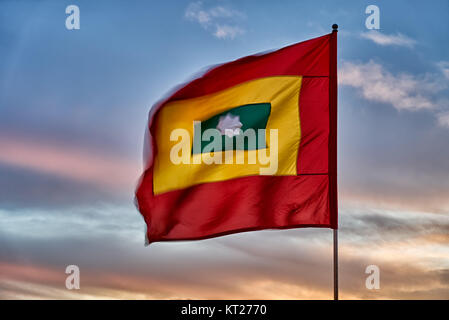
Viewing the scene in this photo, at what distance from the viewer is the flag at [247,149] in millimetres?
14875

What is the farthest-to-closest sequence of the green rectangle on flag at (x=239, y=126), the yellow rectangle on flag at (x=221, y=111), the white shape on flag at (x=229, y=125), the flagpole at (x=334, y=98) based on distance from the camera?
the white shape on flag at (x=229, y=125) < the green rectangle on flag at (x=239, y=126) < the yellow rectangle on flag at (x=221, y=111) < the flagpole at (x=334, y=98)

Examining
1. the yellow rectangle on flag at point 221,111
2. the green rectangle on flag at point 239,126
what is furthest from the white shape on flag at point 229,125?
the yellow rectangle on flag at point 221,111

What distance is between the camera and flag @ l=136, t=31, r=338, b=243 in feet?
48.8

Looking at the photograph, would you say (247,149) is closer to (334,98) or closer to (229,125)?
(229,125)

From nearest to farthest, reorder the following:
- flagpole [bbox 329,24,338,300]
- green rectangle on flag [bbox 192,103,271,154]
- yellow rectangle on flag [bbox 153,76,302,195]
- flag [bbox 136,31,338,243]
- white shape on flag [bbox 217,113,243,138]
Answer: flagpole [bbox 329,24,338,300] < flag [bbox 136,31,338,243] < yellow rectangle on flag [bbox 153,76,302,195] < green rectangle on flag [bbox 192,103,271,154] < white shape on flag [bbox 217,113,243,138]

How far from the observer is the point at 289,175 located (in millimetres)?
14906

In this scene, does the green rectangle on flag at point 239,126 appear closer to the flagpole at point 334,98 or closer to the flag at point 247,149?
the flag at point 247,149

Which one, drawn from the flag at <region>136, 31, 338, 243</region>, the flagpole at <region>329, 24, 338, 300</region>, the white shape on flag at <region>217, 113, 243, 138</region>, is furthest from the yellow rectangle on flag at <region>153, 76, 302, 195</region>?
the flagpole at <region>329, 24, 338, 300</region>

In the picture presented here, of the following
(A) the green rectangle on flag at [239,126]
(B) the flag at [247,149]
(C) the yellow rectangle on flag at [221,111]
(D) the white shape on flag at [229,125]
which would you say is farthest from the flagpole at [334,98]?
(D) the white shape on flag at [229,125]

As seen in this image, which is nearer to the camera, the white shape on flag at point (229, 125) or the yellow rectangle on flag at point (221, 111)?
the yellow rectangle on flag at point (221, 111)

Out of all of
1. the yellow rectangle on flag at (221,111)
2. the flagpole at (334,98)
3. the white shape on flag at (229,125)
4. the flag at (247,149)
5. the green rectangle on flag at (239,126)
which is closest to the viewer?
the flagpole at (334,98)

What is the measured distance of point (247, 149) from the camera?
15266mm

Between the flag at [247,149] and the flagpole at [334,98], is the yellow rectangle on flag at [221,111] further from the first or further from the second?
the flagpole at [334,98]

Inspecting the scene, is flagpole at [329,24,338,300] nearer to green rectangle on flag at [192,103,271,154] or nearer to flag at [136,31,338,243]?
flag at [136,31,338,243]
